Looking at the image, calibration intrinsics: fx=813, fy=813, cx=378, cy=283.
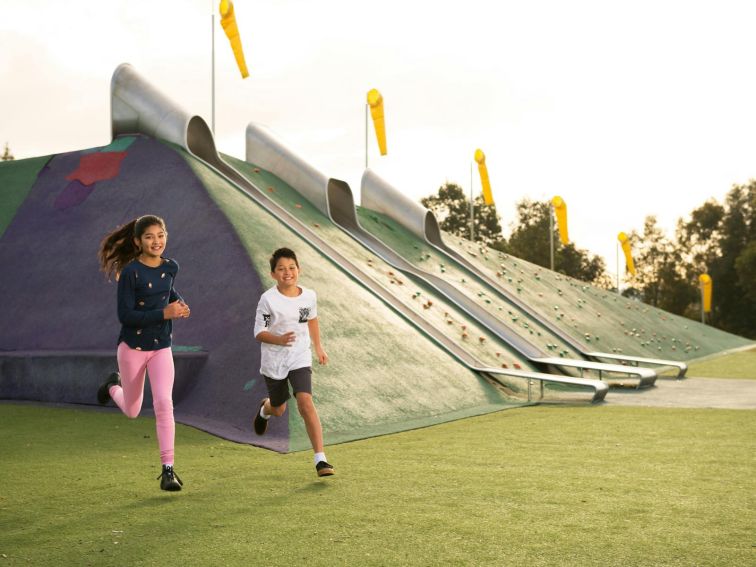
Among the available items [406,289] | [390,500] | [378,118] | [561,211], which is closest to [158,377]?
[390,500]

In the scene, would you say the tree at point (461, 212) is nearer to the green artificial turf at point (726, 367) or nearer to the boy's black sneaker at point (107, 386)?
the green artificial turf at point (726, 367)

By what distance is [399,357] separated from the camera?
11.9 metres

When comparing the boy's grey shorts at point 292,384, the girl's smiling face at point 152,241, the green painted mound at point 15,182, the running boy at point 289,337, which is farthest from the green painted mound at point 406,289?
the girl's smiling face at point 152,241

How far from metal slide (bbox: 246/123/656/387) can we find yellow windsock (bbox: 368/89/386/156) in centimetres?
734

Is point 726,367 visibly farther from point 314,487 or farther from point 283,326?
point 314,487

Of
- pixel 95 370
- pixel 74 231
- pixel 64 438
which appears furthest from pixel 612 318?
pixel 64 438

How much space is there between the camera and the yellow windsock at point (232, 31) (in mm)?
23359

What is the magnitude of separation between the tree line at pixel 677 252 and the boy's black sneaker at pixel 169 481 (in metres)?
57.4

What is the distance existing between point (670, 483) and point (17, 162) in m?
15.5

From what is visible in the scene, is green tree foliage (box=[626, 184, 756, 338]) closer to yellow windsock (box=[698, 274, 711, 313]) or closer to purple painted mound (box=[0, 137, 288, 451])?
yellow windsock (box=[698, 274, 711, 313])

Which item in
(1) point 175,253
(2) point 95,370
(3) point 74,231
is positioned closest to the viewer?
(2) point 95,370

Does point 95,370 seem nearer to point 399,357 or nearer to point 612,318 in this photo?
point 399,357

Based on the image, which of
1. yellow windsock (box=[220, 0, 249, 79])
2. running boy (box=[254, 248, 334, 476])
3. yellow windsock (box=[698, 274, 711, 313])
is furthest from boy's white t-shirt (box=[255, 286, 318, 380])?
yellow windsock (box=[698, 274, 711, 313])

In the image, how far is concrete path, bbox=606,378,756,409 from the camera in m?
12.2
